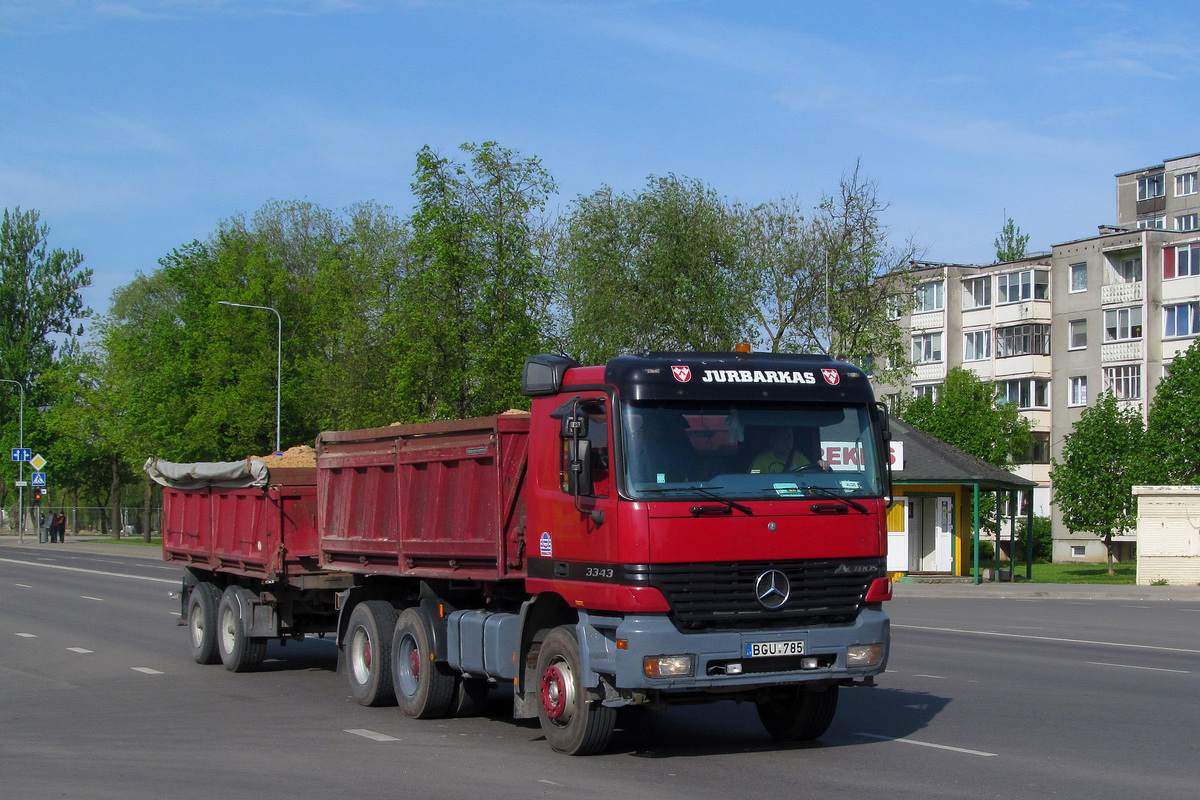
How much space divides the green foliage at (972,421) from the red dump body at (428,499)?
46307 millimetres

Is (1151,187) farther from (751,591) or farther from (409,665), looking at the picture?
(751,591)

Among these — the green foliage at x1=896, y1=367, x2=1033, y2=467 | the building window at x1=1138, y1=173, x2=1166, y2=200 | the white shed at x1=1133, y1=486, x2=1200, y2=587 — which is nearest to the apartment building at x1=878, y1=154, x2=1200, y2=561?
the green foliage at x1=896, y1=367, x2=1033, y2=467

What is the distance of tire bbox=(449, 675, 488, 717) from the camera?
11328 mm

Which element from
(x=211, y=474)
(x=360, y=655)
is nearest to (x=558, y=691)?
(x=360, y=655)

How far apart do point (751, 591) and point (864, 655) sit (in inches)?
40.9

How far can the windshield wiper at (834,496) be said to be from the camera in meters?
9.25

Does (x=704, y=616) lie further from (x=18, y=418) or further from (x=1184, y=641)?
(x=18, y=418)

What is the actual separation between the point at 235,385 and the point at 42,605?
32.4 m

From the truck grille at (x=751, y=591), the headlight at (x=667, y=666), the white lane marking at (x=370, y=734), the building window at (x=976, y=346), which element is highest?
the building window at (x=976, y=346)

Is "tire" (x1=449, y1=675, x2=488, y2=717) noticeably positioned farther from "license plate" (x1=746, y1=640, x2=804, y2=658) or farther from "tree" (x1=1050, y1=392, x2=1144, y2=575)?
"tree" (x1=1050, y1=392, x2=1144, y2=575)

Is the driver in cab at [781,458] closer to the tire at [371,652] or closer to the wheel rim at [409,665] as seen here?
the wheel rim at [409,665]

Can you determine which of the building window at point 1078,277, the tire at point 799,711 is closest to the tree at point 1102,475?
the building window at point 1078,277

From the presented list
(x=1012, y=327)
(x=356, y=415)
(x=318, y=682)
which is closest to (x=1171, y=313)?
(x=1012, y=327)

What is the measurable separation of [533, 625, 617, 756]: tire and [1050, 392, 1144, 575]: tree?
4254 cm
